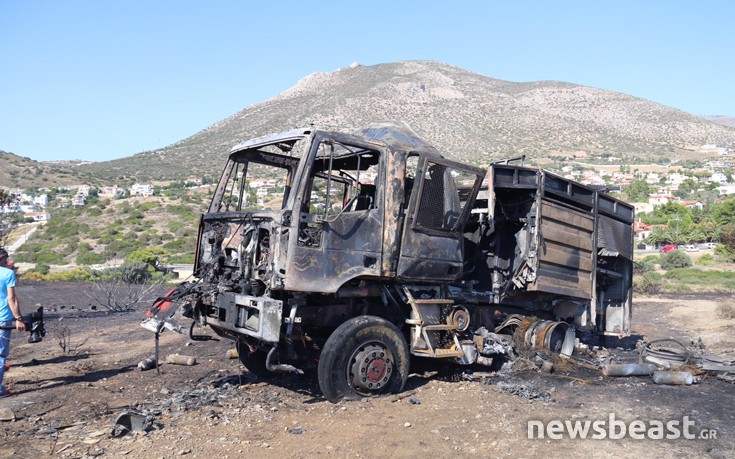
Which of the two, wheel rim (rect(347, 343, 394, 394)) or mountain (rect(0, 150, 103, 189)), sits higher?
mountain (rect(0, 150, 103, 189))

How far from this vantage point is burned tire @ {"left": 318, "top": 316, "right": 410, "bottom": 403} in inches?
236

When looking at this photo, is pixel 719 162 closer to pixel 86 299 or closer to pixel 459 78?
pixel 459 78

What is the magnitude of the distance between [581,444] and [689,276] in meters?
26.7

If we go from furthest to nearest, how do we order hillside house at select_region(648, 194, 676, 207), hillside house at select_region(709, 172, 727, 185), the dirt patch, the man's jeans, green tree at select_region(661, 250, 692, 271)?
hillside house at select_region(709, 172, 727, 185) < hillside house at select_region(648, 194, 676, 207) < green tree at select_region(661, 250, 692, 271) < the man's jeans < the dirt patch

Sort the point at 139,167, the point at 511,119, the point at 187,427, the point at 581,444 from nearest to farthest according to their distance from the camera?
the point at 581,444
the point at 187,427
the point at 139,167
the point at 511,119

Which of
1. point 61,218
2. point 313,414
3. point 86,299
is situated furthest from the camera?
point 61,218

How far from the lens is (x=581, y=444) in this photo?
4.93 metres

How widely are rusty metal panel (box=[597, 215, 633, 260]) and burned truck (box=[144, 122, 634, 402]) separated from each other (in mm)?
165

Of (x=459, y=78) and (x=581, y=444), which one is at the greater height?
(x=459, y=78)

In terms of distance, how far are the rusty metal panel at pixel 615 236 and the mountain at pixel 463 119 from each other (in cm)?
4835

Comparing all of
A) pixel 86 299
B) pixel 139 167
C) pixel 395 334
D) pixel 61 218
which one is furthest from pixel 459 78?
pixel 395 334

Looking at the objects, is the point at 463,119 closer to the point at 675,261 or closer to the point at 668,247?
the point at 668,247

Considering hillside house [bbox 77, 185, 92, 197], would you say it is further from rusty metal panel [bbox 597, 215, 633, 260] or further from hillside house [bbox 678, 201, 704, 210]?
hillside house [bbox 678, 201, 704, 210]

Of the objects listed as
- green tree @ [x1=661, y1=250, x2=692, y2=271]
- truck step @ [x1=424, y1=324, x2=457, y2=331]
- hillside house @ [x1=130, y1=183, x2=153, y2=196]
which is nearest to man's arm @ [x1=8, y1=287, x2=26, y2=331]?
truck step @ [x1=424, y1=324, x2=457, y2=331]
